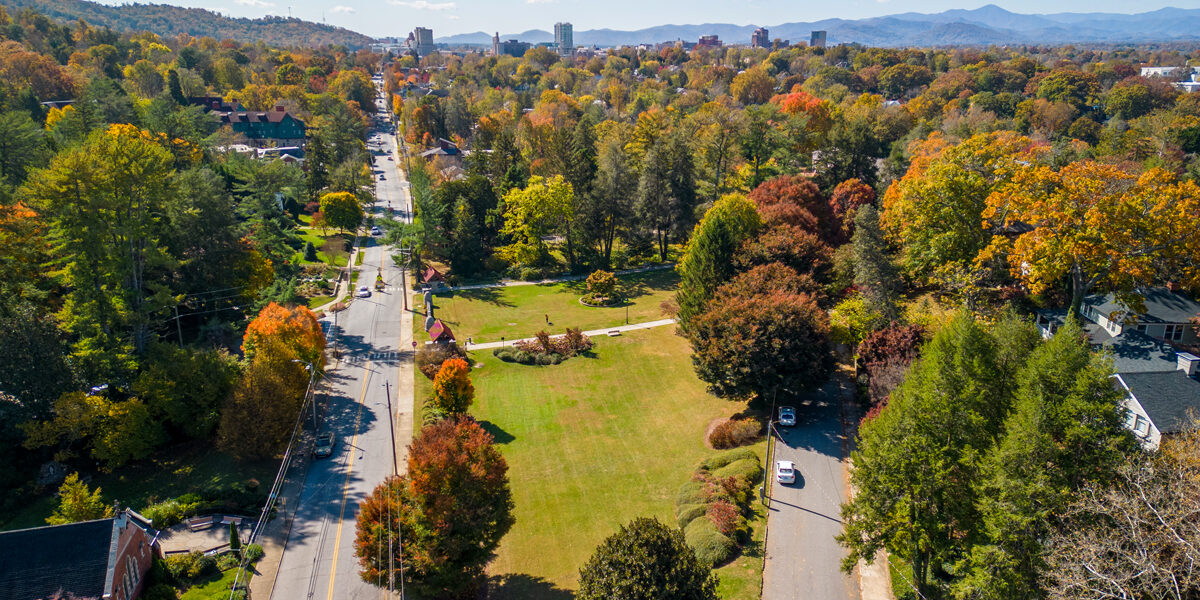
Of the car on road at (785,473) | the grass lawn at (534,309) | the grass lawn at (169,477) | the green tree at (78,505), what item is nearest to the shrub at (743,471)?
the car on road at (785,473)

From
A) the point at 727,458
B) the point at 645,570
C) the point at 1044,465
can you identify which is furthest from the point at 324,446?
the point at 1044,465

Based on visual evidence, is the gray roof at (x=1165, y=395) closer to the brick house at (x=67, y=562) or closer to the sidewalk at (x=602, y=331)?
the sidewalk at (x=602, y=331)

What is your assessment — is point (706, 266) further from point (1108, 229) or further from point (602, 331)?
point (1108, 229)

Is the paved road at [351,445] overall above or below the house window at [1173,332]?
below

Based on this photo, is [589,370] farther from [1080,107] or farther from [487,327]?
[1080,107]

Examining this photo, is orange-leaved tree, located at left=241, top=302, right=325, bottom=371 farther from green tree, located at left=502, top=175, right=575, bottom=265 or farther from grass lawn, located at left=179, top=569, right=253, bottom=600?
green tree, located at left=502, top=175, right=575, bottom=265

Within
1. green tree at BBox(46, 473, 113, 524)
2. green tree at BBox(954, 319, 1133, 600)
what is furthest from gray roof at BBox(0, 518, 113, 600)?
green tree at BBox(954, 319, 1133, 600)
